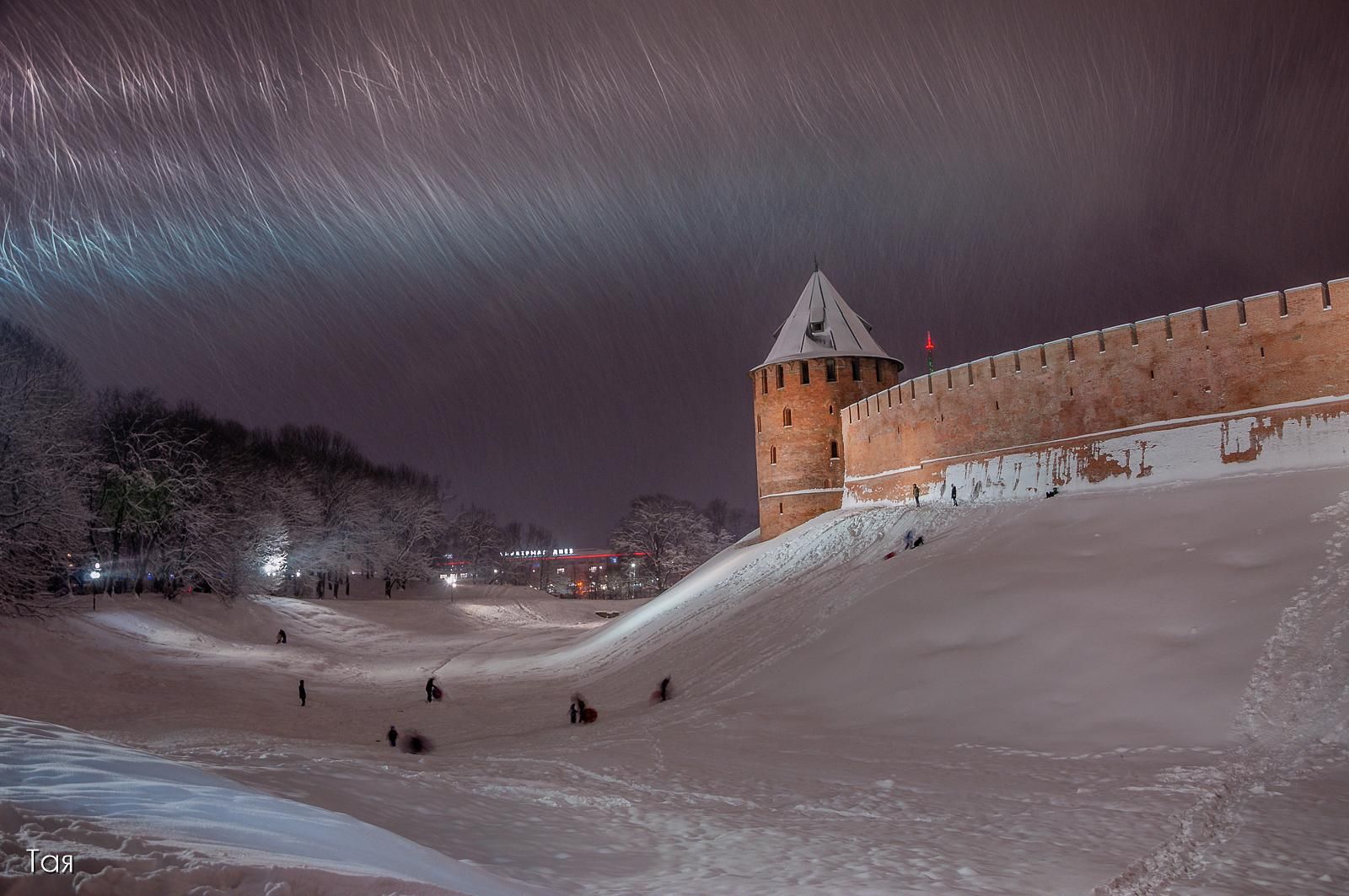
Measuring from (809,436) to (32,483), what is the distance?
79.3ft

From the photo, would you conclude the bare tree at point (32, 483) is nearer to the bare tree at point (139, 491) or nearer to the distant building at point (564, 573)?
the bare tree at point (139, 491)

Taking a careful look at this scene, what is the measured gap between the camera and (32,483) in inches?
890

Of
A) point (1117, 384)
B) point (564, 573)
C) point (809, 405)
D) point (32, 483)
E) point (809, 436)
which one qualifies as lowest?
point (564, 573)

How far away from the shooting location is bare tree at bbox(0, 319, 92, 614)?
21734 millimetres

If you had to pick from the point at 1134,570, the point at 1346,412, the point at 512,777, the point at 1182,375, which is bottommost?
the point at 512,777

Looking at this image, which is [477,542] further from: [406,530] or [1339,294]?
[1339,294]

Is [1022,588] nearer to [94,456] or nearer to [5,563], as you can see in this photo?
[5,563]

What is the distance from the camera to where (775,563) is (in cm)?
2580

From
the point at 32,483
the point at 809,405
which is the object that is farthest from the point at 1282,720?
the point at 32,483

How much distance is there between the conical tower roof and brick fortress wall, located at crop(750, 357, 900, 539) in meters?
0.38

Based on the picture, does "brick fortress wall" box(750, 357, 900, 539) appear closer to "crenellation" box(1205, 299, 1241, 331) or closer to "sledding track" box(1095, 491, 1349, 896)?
"crenellation" box(1205, 299, 1241, 331)

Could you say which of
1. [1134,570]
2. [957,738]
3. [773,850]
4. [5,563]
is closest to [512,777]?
[773,850]

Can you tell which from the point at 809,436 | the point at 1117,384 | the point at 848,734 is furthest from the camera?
the point at 809,436

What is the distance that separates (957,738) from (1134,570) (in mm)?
5674
